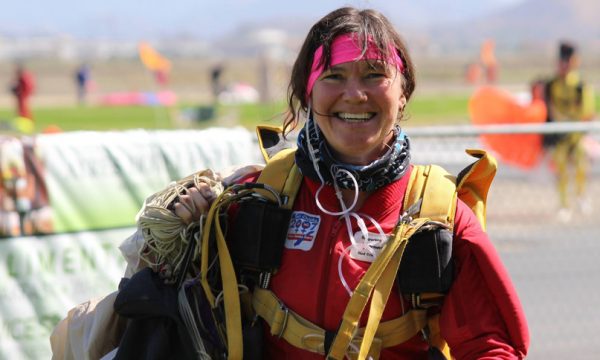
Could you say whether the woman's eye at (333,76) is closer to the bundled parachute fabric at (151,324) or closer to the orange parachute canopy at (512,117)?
the bundled parachute fabric at (151,324)

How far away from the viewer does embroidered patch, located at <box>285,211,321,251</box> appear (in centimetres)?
Result: 277

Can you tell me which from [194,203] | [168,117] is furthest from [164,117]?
[194,203]

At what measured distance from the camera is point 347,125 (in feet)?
8.80

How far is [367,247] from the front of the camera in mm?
2711

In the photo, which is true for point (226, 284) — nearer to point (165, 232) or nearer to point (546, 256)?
point (165, 232)

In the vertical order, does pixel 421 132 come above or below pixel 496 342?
below

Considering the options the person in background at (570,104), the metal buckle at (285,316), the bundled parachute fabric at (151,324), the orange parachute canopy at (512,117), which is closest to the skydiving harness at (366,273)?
the metal buckle at (285,316)

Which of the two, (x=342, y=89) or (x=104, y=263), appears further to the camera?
(x=104, y=263)

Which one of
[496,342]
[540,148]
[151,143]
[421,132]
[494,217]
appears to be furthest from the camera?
[494,217]

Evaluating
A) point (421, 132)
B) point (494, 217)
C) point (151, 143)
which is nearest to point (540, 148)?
point (494, 217)

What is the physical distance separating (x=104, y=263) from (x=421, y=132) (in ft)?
8.90

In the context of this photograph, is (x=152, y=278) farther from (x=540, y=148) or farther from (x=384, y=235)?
(x=540, y=148)

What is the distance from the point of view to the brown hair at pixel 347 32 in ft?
8.89

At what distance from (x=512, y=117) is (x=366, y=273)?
953 centimetres
